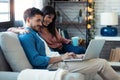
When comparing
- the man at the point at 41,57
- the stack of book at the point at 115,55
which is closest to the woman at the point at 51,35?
the man at the point at 41,57

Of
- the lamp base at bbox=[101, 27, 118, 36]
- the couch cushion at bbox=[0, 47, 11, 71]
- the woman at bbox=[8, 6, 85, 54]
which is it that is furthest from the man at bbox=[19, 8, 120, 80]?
the lamp base at bbox=[101, 27, 118, 36]

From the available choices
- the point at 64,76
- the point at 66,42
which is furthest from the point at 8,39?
the point at 66,42

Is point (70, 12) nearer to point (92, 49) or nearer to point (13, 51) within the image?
point (92, 49)

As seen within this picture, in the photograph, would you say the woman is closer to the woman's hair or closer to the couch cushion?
the woman's hair

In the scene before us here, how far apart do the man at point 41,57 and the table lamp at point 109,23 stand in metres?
1.67

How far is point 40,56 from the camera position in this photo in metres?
2.81

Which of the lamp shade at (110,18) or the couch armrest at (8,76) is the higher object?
the lamp shade at (110,18)

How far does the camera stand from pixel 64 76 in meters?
2.12

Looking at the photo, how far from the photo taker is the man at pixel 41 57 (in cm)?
277

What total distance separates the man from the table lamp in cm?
167

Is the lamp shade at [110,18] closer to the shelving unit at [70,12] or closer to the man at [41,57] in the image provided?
the shelving unit at [70,12]

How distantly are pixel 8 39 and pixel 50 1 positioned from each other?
273 cm

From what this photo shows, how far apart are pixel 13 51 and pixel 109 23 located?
2641 mm

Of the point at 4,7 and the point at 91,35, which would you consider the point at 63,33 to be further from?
the point at 4,7
